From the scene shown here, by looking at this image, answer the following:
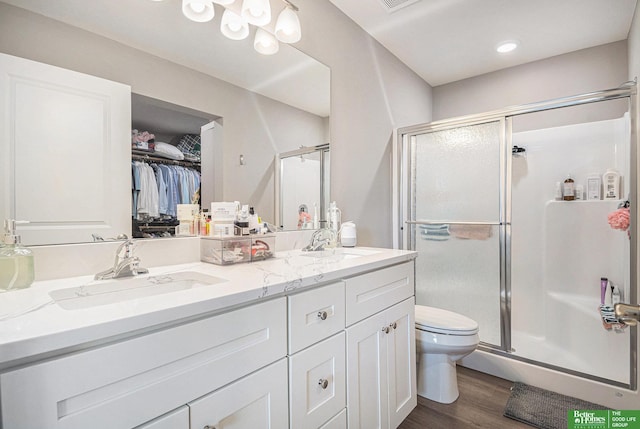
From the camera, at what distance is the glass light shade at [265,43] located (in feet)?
4.91

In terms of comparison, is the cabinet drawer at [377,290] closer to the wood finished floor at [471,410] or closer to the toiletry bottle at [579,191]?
the wood finished floor at [471,410]

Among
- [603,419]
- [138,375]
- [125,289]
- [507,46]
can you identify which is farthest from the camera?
[507,46]

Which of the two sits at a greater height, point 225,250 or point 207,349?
point 225,250

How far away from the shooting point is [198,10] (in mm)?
1233

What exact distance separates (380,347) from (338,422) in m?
0.34

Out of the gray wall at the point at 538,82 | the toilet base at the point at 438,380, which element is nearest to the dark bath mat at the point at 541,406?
the toilet base at the point at 438,380

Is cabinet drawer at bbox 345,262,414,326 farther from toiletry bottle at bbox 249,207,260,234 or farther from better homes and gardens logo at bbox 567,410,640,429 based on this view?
better homes and gardens logo at bbox 567,410,640,429

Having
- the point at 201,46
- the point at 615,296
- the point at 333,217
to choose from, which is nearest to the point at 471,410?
the point at 333,217

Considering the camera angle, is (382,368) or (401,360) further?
(401,360)

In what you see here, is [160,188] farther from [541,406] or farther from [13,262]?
[541,406]

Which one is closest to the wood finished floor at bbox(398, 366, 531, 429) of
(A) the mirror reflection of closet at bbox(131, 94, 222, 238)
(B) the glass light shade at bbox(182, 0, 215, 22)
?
(A) the mirror reflection of closet at bbox(131, 94, 222, 238)

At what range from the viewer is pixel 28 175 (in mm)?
870

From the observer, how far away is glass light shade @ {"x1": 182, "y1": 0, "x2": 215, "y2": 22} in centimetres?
121

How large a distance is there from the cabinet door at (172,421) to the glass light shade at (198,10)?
4.53 ft
